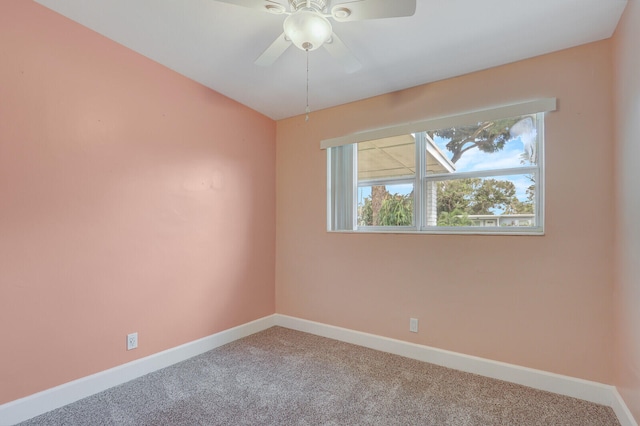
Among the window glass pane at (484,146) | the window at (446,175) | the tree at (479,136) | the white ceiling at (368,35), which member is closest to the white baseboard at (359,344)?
the window at (446,175)

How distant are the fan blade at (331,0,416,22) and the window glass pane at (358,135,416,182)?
1458mm

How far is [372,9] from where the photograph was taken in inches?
56.7

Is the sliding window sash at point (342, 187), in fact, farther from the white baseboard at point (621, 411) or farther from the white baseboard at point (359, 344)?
the white baseboard at point (621, 411)

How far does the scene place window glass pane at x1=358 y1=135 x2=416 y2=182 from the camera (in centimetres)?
283

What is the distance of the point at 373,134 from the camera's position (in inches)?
115

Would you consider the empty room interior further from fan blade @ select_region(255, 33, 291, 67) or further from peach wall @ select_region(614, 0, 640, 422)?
fan blade @ select_region(255, 33, 291, 67)

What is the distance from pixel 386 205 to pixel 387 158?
46 cm

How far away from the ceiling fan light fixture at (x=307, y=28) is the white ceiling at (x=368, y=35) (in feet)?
1.07

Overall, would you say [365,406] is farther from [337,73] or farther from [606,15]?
[606,15]

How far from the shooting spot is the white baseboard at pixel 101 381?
1.80 metres

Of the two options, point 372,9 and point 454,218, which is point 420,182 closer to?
point 454,218

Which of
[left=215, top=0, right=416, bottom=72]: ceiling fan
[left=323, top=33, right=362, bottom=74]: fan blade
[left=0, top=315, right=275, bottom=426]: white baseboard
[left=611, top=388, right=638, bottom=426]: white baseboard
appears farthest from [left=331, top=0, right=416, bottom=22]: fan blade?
[left=0, top=315, right=275, bottom=426]: white baseboard

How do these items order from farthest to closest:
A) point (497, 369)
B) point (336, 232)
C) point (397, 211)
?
point (336, 232) < point (397, 211) < point (497, 369)

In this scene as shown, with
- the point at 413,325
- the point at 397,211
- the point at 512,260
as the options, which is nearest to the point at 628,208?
the point at 512,260
